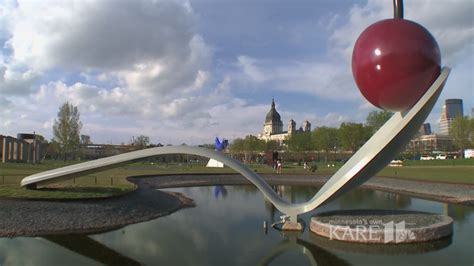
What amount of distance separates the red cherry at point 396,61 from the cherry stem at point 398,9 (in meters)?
0.92

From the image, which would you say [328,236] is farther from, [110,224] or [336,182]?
[110,224]

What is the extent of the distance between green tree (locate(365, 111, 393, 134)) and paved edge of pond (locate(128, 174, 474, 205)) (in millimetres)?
32562

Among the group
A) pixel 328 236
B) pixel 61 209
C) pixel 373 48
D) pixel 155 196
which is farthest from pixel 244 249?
pixel 155 196

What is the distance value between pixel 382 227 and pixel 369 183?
2071 cm

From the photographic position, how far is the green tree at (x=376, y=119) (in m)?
64.2

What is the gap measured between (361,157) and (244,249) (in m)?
4.46

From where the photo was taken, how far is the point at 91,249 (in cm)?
1147

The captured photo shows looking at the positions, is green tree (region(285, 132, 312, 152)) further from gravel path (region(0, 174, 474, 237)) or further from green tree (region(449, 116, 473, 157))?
gravel path (region(0, 174, 474, 237))

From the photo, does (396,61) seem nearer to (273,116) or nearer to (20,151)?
(20,151)

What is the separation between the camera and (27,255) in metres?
10.7

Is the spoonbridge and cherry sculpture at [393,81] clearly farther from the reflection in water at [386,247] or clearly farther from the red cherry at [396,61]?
the reflection in water at [386,247]

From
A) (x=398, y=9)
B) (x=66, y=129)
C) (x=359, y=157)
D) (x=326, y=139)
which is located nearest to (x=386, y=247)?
(x=359, y=157)

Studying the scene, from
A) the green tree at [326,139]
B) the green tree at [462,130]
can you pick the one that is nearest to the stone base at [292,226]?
the green tree at [326,139]

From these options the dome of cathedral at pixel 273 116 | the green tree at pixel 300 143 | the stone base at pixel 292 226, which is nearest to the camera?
the stone base at pixel 292 226
